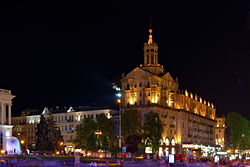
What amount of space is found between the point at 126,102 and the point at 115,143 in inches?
745

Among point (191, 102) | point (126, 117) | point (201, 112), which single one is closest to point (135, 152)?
point (126, 117)

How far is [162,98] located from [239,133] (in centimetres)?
2733

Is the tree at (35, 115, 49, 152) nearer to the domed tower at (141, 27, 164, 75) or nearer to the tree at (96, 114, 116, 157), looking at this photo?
the tree at (96, 114, 116, 157)

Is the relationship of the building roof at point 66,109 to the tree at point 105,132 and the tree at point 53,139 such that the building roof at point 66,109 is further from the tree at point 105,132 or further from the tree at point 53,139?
the tree at point 53,139

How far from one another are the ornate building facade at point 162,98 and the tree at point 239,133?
43.0 ft

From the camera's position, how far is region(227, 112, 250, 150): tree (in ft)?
473

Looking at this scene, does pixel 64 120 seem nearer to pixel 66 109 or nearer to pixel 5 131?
pixel 66 109

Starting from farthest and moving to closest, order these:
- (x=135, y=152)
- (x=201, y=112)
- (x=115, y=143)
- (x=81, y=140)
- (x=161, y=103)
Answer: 1. (x=201, y=112)
2. (x=161, y=103)
3. (x=115, y=143)
4. (x=81, y=140)
5. (x=135, y=152)

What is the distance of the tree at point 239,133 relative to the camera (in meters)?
144

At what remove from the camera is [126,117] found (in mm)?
117750

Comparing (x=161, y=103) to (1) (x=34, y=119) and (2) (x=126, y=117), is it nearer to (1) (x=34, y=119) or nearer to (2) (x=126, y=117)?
(2) (x=126, y=117)

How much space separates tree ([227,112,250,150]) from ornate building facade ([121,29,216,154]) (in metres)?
13.1

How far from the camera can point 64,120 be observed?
159 meters

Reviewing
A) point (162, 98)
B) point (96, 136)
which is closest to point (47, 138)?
point (96, 136)
